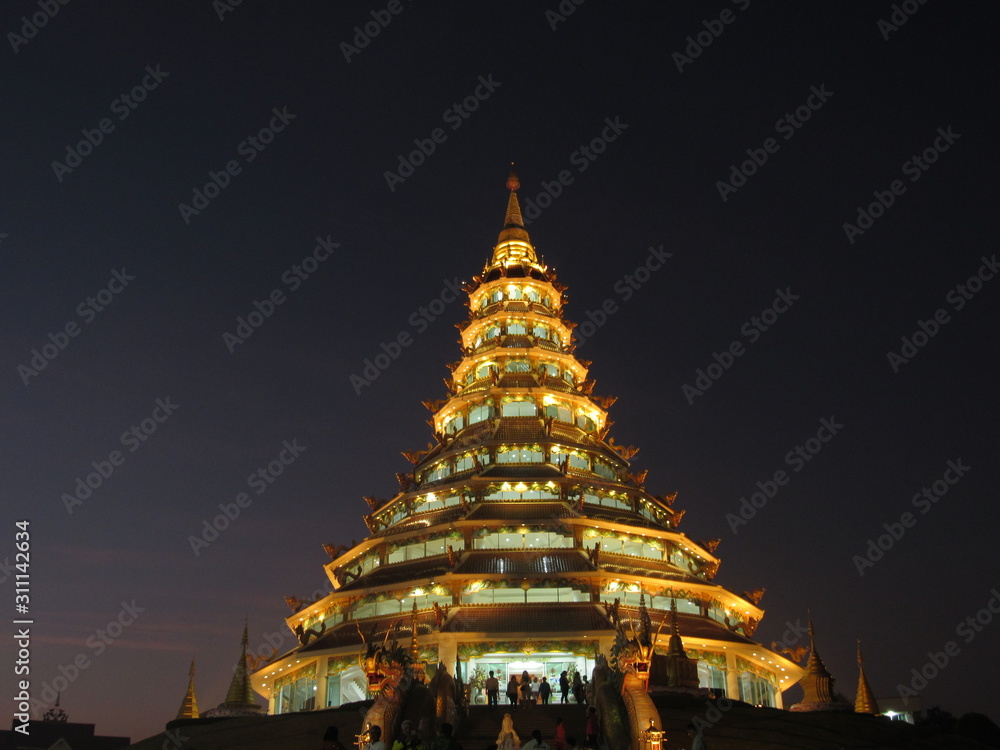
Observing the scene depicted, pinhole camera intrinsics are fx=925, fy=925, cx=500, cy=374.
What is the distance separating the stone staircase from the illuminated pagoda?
13.9ft

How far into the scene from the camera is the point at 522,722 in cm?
3105

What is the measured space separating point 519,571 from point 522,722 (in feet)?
39.2

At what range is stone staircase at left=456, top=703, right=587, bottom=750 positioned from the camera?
2977cm

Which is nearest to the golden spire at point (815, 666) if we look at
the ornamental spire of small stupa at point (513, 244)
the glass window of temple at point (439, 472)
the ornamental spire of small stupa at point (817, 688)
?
the ornamental spire of small stupa at point (817, 688)

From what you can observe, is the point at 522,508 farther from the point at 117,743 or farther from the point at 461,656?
the point at 117,743

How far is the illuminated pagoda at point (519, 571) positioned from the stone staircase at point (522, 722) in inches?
167

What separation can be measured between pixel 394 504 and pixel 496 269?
22.5 m

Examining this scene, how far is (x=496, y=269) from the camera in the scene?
67562 millimetres

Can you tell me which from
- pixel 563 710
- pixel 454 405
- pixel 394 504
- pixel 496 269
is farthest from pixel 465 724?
pixel 496 269

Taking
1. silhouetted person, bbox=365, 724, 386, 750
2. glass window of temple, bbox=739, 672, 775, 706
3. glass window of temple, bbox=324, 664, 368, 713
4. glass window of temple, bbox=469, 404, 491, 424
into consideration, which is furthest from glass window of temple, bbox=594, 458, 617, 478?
silhouetted person, bbox=365, 724, 386, 750

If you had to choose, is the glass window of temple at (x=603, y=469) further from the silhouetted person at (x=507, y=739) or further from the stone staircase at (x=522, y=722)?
the silhouetted person at (x=507, y=739)

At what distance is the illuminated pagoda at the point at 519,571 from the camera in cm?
3984

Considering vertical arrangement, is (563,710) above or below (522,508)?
below

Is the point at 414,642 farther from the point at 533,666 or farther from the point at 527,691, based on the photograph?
the point at 533,666
